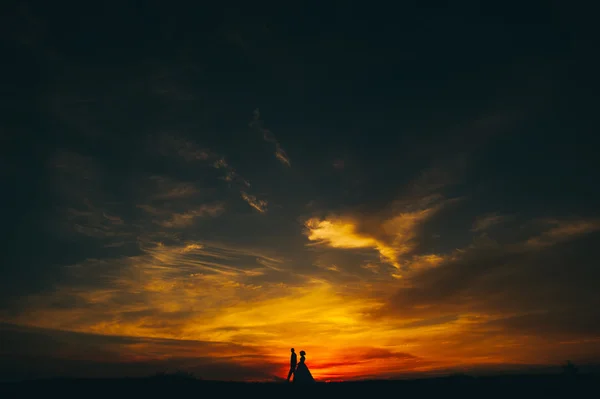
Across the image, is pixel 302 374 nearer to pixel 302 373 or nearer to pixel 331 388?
pixel 302 373

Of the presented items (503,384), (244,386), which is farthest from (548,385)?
(244,386)

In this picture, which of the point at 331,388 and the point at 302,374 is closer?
the point at 331,388

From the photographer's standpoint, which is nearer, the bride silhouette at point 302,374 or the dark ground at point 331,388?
the dark ground at point 331,388

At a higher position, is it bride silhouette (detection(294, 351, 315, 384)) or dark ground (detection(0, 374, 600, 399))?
bride silhouette (detection(294, 351, 315, 384))

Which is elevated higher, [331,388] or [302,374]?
[302,374]

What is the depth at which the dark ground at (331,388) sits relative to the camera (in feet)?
62.8

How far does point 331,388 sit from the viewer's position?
21109mm

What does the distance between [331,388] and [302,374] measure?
2353mm

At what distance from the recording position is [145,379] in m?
23.1

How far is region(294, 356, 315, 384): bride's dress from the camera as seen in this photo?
894 inches

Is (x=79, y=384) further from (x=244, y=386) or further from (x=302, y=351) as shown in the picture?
(x=302, y=351)

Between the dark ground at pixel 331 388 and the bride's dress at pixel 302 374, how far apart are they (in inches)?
30.2

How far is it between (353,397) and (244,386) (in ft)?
21.1

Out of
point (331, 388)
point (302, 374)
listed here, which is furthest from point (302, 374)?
point (331, 388)
